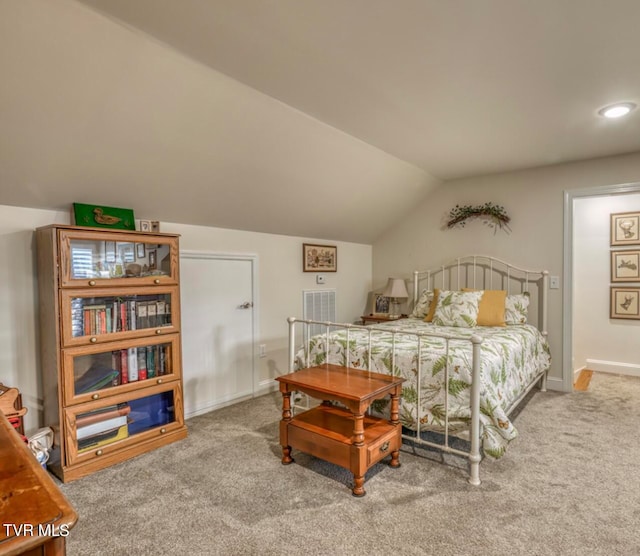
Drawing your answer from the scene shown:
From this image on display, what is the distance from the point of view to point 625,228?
439 cm

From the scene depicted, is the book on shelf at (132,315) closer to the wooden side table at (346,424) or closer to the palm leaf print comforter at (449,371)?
the wooden side table at (346,424)

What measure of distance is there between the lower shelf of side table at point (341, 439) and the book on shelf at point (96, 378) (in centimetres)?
116

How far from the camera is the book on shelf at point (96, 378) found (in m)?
2.35

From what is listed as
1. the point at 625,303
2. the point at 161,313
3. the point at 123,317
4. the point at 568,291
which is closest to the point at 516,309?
the point at 568,291

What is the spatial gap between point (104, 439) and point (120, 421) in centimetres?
13

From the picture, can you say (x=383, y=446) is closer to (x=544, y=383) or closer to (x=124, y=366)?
(x=124, y=366)

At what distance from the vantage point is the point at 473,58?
196 centimetres

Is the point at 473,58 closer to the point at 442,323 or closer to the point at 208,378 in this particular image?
the point at 442,323

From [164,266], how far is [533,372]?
124 inches

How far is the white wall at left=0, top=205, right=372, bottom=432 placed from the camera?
230 cm

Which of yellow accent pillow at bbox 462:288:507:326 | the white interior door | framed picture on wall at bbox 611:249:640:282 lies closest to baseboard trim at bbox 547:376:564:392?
yellow accent pillow at bbox 462:288:507:326

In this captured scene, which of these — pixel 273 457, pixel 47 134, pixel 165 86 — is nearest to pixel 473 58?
pixel 165 86

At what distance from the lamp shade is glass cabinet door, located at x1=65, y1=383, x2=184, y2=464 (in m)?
2.69

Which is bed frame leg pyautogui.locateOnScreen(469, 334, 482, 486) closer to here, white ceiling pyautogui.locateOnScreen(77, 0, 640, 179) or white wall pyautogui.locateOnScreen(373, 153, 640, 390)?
A: white ceiling pyautogui.locateOnScreen(77, 0, 640, 179)
